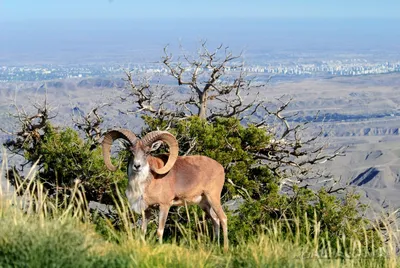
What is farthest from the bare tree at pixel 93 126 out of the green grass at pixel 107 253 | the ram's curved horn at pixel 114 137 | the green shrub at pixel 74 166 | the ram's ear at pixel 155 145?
the green grass at pixel 107 253

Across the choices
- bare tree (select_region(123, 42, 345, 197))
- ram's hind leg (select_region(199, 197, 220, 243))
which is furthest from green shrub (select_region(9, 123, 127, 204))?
ram's hind leg (select_region(199, 197, 220, 243))

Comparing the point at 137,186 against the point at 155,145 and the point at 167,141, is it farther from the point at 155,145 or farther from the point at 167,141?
the point at 155,145

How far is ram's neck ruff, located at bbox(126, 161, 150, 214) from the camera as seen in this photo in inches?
456

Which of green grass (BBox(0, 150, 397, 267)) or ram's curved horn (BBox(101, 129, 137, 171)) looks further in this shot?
ram's curved horn (BBox(101, 129, 137, 171))

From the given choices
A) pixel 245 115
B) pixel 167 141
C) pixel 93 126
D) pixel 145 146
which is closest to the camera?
pixel 145 146

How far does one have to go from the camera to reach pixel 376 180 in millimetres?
128250

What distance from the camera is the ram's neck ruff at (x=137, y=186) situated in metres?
11.6

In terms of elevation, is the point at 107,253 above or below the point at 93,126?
above

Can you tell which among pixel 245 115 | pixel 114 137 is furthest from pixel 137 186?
pixel 245 115

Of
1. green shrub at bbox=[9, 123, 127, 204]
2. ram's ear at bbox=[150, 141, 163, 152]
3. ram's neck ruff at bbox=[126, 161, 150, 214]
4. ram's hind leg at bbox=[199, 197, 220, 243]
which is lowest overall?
green shrub at bbox=[9, 123, 127, 204]

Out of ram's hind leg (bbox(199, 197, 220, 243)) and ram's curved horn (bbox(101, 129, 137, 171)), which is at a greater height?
ram's curved horn (bbox(101, 129, 137, 171))

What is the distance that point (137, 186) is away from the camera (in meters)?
11.6

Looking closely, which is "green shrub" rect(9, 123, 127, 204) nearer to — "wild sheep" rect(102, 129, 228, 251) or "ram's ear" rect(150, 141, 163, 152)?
"ram's ear" rect(150, 141, 163, 152)

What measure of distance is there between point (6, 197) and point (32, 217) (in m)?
1.15
